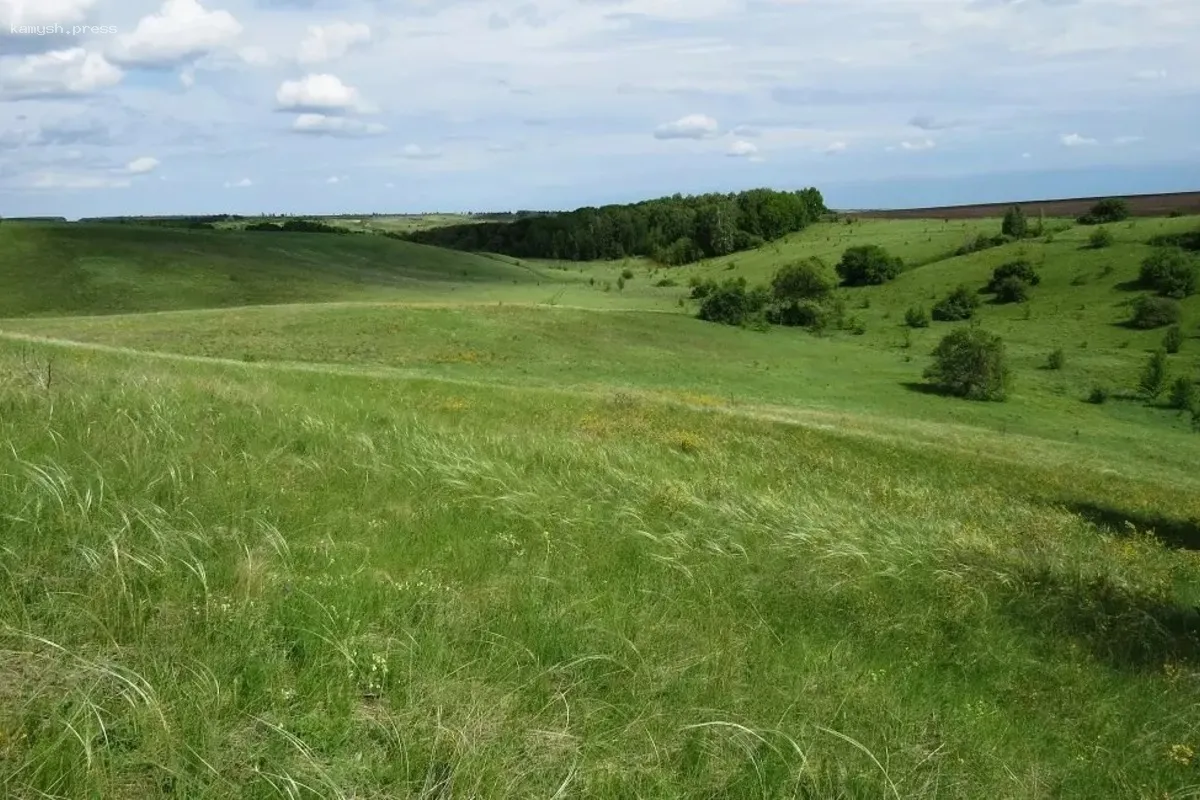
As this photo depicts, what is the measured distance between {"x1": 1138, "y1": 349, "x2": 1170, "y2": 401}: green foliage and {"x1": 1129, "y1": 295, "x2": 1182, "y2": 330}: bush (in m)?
20.2

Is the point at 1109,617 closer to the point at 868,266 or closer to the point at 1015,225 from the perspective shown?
the point at 868,266

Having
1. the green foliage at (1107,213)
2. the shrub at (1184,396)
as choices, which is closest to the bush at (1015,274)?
the green foliage at (1107,213)

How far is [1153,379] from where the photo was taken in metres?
65.1

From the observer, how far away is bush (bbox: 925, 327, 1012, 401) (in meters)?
56.5

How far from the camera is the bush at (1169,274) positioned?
91438mm

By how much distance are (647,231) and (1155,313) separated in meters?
98.4

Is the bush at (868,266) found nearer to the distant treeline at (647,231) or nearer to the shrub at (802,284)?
the shrub at (802,284)

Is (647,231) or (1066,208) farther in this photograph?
(647,231)

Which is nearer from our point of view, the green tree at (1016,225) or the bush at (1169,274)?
the bush at (1169,274)

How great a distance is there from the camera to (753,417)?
2689 centimetres

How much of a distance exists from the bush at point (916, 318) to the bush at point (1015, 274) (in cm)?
1437

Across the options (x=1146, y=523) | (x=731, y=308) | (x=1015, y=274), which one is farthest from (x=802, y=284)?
(x=1146, y=523)

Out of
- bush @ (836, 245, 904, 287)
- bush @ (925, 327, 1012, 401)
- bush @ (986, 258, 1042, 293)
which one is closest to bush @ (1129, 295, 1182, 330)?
bush @ (986, 258, 1042, 293)

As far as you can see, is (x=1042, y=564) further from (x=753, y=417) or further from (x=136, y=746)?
(x=753, y=417)
